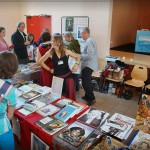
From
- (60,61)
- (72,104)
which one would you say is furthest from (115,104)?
(72,104)

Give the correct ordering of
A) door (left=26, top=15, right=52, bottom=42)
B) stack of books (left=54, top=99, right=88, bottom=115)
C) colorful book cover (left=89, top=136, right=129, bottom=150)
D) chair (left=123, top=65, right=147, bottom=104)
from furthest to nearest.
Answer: door (left=26, top=15, right=52, bottom=42)
chair (left=123, top=65, right=147, bottom=104)
stack of books (left=54, top=99, right=88, bottom=115)
colorful book cover (left=89, top=136, right=129, bottom=150)

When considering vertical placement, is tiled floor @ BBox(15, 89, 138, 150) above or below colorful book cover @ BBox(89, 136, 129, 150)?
below

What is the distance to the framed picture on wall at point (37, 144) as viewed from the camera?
5.41 ft

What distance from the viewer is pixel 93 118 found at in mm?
1815

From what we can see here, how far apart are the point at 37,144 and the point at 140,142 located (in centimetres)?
92

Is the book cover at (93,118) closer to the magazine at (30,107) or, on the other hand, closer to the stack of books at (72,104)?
the stack of books at (72,104)

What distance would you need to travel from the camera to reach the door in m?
5.79

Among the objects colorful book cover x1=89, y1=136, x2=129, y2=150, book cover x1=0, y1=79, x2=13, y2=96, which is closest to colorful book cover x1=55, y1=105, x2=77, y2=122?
colorful book cover x1=89, y1=136, x2=129, y2=150

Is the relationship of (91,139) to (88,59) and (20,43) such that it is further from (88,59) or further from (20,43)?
(20,43)

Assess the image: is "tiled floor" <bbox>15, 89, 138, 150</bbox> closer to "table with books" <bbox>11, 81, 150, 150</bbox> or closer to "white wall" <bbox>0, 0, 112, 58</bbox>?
"white wall" <bbox>0, 0, 112, 58</bbox>

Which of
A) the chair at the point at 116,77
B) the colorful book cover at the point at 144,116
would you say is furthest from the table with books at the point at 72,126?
the chair at the point at 116,77

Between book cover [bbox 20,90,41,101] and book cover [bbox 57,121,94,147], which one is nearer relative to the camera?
book cover [bbox 57,121,94,147]

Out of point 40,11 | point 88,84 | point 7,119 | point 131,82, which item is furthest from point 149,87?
point 40,11

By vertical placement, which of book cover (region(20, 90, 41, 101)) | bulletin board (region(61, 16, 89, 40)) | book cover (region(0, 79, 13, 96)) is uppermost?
bulletin board (region(61, 16, 89, 40))
